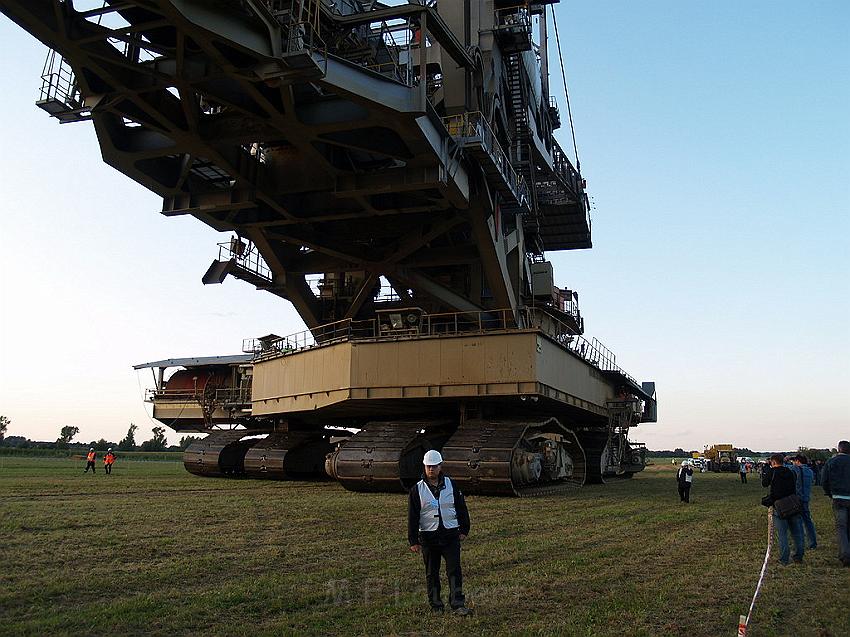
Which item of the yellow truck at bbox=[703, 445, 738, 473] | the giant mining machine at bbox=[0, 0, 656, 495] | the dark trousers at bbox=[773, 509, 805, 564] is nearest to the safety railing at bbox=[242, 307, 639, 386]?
the giant mining machine at bbox=[0, 0, 656, 495]

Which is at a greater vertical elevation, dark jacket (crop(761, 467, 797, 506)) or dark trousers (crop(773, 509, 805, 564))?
dark jacket (crop(761, 467, 797, 506))

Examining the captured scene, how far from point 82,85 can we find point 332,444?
48.9ft

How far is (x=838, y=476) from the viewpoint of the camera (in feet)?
31.0

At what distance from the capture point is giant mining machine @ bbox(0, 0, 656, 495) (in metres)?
15.6

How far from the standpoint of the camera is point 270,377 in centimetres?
2547

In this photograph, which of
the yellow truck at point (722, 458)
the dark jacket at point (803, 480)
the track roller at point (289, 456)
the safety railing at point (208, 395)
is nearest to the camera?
the dark jacket at point (803, 480)

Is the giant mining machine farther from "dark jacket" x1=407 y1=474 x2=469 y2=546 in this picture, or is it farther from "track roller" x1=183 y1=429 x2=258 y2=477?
"dark jacket" x1=407 y1=474 x2=469 y2=546

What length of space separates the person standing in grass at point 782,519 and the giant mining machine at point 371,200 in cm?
857

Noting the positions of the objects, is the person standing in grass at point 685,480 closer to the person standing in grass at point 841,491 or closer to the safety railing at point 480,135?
the safety railing at point 480,135

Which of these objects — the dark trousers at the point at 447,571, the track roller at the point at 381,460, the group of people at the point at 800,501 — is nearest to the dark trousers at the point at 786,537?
the group of people at the point at 800,501

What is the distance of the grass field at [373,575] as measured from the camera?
5.98m

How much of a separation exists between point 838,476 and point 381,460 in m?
11.5

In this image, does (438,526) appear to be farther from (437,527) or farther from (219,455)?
(219,455)

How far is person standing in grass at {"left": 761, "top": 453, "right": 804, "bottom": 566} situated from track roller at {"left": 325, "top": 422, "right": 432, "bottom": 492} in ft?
34.4
